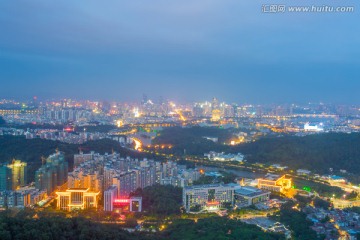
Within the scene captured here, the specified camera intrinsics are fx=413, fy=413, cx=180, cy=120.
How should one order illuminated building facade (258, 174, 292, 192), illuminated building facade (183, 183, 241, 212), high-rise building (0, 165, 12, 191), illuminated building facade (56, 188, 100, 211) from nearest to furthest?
1. illuminated building facade (56, 188, 100, 211)
2. illuminated building facade (183, 183, 241, 212)
3. high-rise building (0, 165, 12, 191)
4. illuminated building facade (258, 174, 292, 192)

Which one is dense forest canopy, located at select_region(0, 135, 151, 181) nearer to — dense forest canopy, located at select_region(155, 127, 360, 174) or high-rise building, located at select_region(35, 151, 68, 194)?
high-rise building, located at select_region(35, 151, 68, 194)

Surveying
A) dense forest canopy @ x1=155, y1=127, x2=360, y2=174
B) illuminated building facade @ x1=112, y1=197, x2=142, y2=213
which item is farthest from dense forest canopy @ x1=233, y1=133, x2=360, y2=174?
illuminated building facade @ x1=112, y1=197, x2=142, y2=213

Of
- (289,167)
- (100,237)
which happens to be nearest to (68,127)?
(289,167)

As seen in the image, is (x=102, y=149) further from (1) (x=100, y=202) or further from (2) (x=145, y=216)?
(2) (x=145, y=216)

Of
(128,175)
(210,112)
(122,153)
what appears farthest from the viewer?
(210,112)

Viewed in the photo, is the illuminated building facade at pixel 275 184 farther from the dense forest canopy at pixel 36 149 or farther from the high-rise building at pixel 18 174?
the high-rise building at pixel 18 174

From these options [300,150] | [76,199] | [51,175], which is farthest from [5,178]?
[300,150]

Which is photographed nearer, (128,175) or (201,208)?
(201,208)

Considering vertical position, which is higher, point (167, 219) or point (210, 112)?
point (210, 112)
